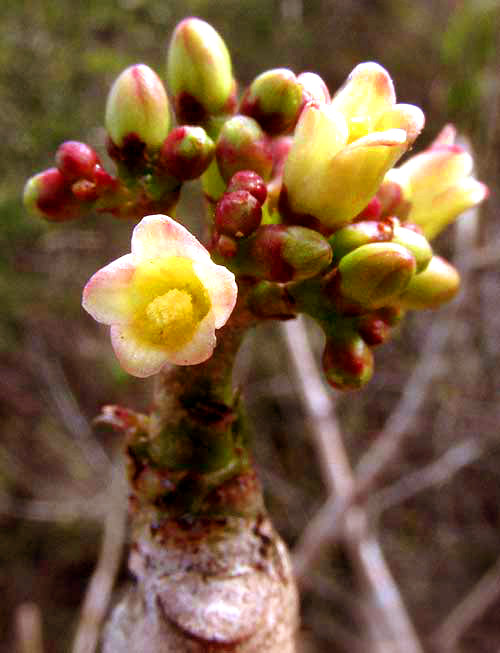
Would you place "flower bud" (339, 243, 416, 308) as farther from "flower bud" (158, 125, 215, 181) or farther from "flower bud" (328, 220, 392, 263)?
"flower bud" (158, 125, 215, 181)

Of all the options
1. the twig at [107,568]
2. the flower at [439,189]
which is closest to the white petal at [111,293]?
the flower at [439,189]

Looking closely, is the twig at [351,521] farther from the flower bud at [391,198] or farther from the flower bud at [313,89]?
the flower bud at [313,89]

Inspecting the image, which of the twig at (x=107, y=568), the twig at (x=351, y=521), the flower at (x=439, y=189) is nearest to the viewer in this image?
the flower at (x=439, y=189)

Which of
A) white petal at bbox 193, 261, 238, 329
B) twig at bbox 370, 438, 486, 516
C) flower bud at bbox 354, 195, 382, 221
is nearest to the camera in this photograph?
white petal at bbox 193, 261, 238, 329

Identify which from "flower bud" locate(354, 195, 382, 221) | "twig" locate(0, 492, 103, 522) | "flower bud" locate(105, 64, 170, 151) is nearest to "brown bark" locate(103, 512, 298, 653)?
"flower bud" locate(354, 195, 382, 221)

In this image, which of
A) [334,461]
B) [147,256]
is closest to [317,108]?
[147,256]

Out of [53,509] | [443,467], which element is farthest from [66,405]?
[443,467]
